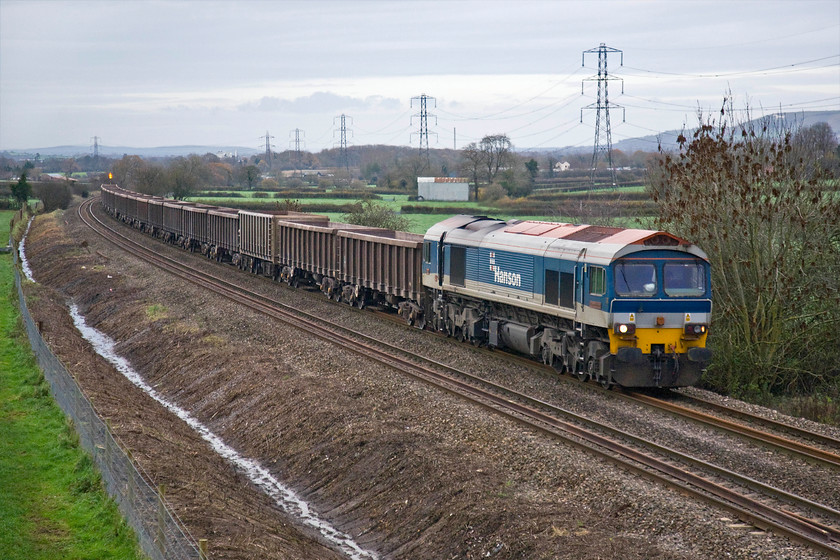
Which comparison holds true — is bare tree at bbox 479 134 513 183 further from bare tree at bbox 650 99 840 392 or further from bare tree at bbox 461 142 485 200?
bare tree at bbox 650 99 840 392

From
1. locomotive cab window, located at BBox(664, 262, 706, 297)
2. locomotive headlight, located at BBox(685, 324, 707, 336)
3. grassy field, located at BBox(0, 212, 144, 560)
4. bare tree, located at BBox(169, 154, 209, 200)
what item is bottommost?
grassy field, located at BBox(0, 212, 144, 560)

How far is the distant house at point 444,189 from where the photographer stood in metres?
81.0

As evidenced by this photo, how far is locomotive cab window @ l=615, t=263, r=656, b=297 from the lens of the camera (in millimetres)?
17109

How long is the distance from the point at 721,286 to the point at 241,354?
12.9 m

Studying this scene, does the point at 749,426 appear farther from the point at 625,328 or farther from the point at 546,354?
the point at 546,354

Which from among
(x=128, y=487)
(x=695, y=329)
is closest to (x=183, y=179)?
(x=695, y=329)

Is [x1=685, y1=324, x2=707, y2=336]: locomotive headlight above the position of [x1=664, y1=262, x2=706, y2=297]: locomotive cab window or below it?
below

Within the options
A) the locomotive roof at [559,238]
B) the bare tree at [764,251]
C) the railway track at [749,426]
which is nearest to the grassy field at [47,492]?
the railway track at [749,426]

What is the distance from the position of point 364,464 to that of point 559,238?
24.7ft

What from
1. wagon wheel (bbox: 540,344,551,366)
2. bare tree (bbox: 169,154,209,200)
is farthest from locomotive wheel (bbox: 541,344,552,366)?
bare tree (bbox: 169,154,209,200)

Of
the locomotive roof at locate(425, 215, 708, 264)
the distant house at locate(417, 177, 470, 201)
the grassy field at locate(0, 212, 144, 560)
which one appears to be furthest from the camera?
the distant house at locate(417, 177, 470, 201)

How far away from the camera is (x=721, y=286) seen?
70.3 feet

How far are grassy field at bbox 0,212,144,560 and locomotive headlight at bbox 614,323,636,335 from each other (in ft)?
32.8

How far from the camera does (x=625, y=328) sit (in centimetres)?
1697
